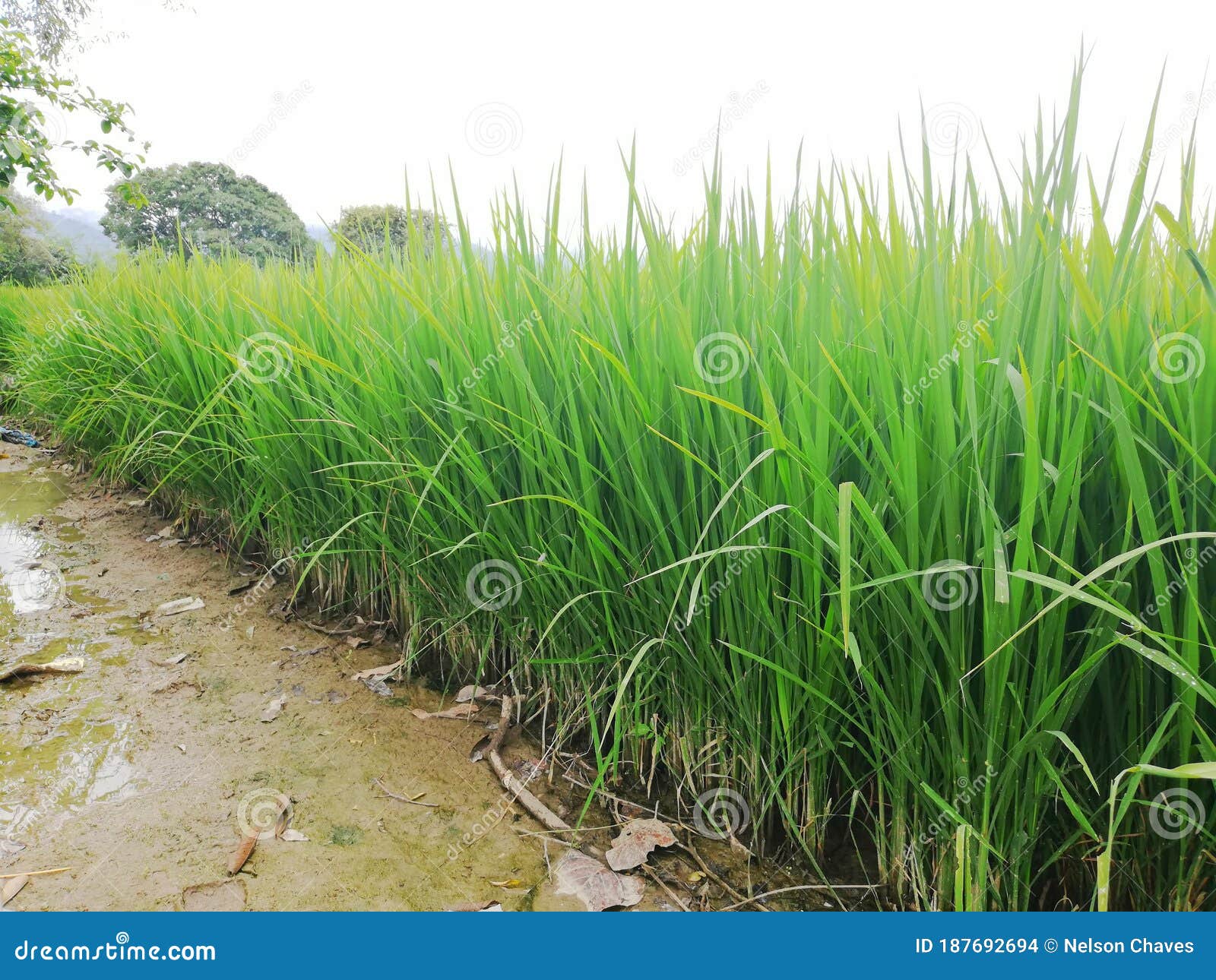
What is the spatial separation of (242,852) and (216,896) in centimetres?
10

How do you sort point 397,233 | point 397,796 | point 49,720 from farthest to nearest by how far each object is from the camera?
point 397,233 → point 49,720 → point 397,796

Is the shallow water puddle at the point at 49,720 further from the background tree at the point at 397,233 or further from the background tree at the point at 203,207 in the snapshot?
the background tree at the point at 203,207

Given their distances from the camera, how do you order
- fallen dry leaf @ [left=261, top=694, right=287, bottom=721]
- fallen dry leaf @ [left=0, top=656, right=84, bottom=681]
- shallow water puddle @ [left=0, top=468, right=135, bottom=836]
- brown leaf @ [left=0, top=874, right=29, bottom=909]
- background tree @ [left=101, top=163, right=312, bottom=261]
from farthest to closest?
background tree @ [left=101, top=163, right=312, bottom=261], fallen dry leaf @ [left=0, top=656, right=84, bottom=681], fallen dry leaf @ [left=261, top=694, right=287, bottom=721], shallow water puddle @ [left=0, top=468, right=135, bottom=836], brown leaf @ [left=0, top=874, right=29, bottom=909]

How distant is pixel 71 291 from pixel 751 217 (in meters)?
4.93

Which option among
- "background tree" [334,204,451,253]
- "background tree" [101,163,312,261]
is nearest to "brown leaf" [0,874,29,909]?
"background tree" [334,204,451,253]

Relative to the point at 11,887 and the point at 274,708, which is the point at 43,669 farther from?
the point at 11,887

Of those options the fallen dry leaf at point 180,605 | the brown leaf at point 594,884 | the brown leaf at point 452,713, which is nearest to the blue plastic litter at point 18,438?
the fallen dry leaf at point 180,605

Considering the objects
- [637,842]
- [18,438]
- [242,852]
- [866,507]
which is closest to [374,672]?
[242,852]

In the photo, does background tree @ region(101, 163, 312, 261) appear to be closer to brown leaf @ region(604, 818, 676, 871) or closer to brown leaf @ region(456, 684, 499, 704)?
brown leaf @ region(456, 684, 499, 704)

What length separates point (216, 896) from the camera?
3.90 ft

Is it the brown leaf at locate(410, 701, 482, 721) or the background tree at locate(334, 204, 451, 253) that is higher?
the background tree at locate(334, 204, 451, 253)

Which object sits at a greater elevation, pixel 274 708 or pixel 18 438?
pixel 18 438

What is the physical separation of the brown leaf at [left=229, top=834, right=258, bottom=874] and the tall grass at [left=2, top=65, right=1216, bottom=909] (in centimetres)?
60

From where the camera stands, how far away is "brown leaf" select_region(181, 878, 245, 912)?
46.1 inches
